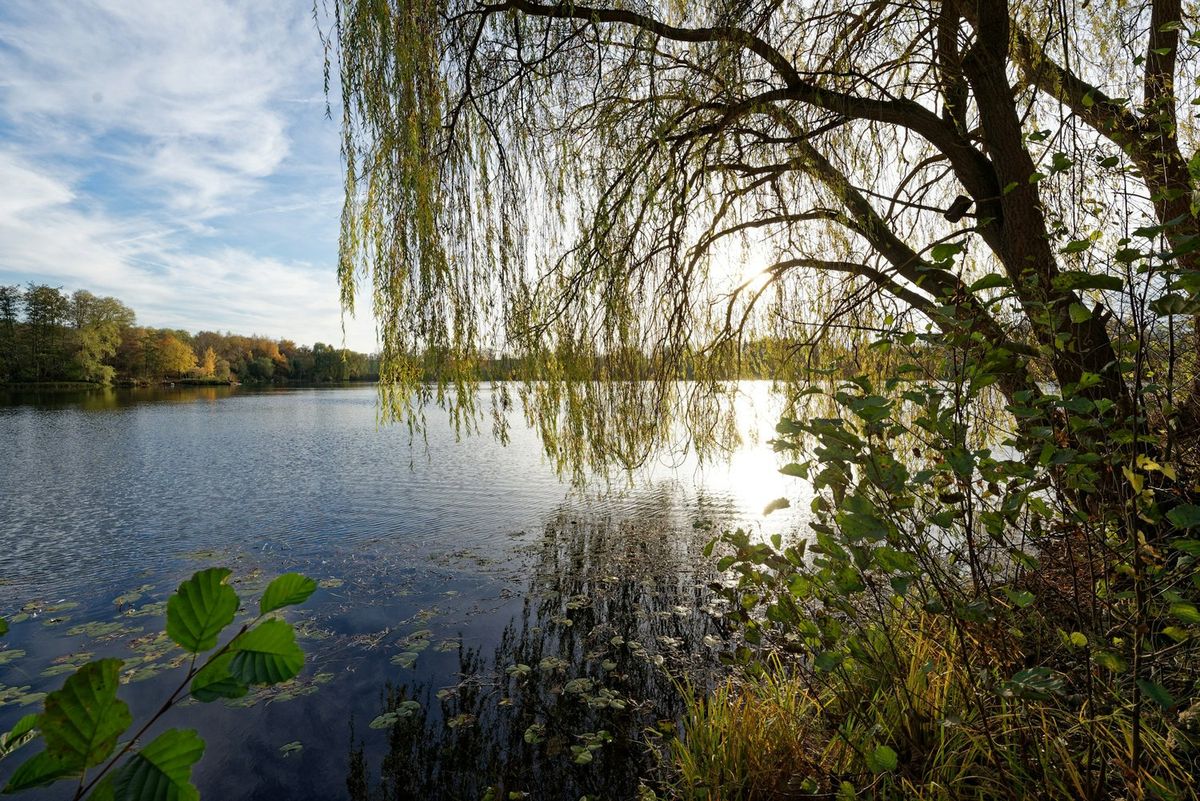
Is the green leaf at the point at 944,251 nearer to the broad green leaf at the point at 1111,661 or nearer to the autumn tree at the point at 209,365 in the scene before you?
the broad green leaf at the point at 1111,661

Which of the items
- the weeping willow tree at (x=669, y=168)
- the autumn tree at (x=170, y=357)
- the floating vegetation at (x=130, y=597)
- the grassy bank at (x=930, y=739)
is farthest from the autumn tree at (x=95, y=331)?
the grassy bank at (x=930, y=739)

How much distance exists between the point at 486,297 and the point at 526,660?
Answer: 2647mm

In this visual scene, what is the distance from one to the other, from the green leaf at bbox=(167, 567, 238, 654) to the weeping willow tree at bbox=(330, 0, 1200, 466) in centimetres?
248

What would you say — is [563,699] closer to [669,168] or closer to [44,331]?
[669,168]

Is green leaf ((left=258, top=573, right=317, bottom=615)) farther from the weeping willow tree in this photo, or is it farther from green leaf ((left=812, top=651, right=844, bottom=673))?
the weeping willow tree

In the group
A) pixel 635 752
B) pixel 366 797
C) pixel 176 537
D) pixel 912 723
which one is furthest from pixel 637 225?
pixel 176 537

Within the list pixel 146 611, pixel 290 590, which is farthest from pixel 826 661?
pixel 146 611

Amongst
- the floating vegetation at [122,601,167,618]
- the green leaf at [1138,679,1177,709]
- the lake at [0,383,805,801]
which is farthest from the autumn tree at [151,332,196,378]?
the green leaf at [1138,679,1177,709]

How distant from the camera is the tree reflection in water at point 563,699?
123 inches

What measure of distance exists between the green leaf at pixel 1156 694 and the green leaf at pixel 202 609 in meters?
1.60

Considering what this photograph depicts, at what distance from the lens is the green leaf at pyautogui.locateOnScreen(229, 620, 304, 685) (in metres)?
0.48

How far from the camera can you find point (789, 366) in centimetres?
422

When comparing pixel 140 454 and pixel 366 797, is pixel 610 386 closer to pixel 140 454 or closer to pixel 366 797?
pixel 366 797

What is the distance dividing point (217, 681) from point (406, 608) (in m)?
5.30
